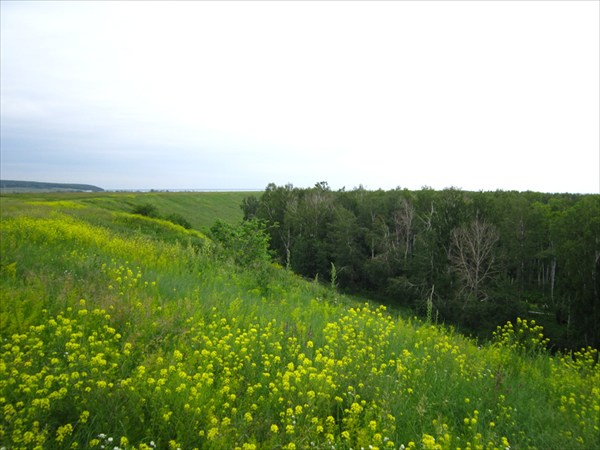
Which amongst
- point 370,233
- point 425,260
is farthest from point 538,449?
point 370,233

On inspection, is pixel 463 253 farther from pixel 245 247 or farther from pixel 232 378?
pixel 232 378

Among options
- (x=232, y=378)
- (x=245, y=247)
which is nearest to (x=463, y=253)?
(x=245, y=247)

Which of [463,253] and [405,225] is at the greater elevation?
[405,225]

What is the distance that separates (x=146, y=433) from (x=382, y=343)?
322cm

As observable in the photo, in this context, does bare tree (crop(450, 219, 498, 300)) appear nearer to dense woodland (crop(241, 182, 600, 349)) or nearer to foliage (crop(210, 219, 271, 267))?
dense woodland (crop(241, 182, 600, 349))

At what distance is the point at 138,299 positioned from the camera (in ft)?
15.8

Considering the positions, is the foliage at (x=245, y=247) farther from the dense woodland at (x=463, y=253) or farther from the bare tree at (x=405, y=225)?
the bare tree at (x=405, y=225)

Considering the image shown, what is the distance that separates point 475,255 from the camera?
3162 centimetres

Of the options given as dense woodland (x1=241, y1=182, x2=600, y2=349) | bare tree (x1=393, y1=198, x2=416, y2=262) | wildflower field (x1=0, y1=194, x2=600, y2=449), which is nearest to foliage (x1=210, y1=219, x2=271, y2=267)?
wildflower field (x1=0, y1=194, x2=600, y2=449)

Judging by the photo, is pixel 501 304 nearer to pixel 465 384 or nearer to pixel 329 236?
pixel 329 236

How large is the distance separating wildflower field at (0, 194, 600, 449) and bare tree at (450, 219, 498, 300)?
87.9 feet

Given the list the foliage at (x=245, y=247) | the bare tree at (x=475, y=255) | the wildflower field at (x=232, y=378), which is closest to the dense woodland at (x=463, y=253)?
the bare tree at (x=475, y=255)

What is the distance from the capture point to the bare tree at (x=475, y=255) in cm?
3136

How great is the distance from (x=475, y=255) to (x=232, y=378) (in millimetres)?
31973
